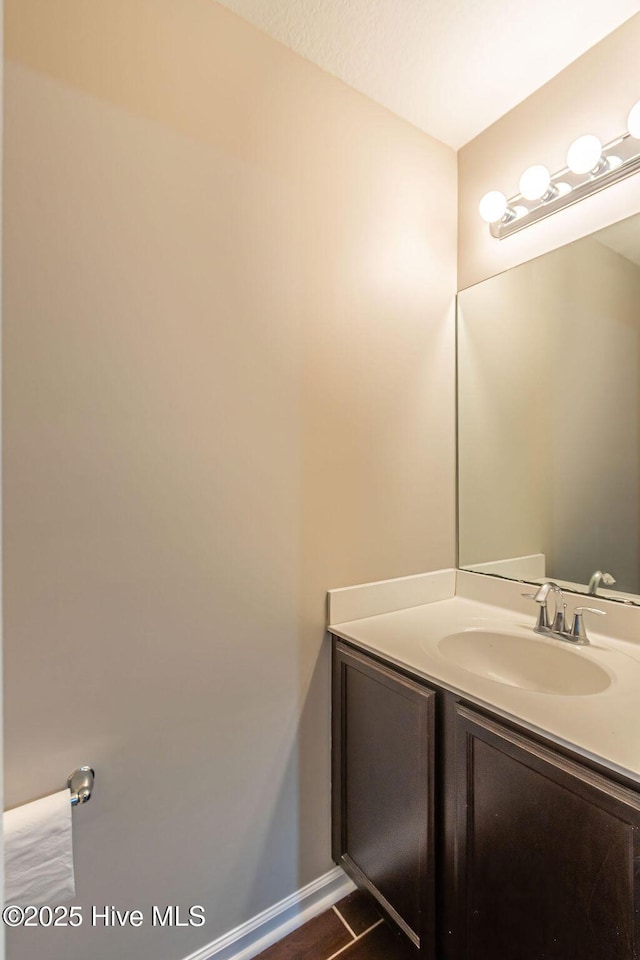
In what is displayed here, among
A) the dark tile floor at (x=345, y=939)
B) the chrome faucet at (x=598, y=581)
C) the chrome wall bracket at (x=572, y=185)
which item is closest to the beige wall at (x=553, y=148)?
the chrome wall bracket at (x=572, y=185)

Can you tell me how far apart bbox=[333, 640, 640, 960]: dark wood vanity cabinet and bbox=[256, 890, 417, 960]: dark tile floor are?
0.16m

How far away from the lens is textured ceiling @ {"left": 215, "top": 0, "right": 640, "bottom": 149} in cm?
123

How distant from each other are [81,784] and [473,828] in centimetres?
86

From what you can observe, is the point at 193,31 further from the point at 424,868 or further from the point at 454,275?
the point at 424,868

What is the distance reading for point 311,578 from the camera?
139cm

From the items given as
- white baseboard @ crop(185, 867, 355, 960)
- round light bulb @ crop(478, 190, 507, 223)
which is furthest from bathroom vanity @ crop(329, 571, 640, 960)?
round light bulb @ crop(478, 190, 507, 223)

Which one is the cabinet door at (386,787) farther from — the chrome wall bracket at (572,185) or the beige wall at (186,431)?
the chrome wall bracket at (572,185)

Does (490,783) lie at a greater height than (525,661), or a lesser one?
lesser

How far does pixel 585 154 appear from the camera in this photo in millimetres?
1293

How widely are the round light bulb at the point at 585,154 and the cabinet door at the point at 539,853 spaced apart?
4.85 feet

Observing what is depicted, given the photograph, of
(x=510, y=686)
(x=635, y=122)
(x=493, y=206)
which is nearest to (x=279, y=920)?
(x=510, y=686)

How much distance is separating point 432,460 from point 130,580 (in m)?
1.09

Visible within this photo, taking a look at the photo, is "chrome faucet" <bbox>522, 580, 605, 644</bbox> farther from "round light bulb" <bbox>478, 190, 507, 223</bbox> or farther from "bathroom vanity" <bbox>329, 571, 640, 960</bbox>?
"round light bulb" <bbox>478, 190, 507, 223</bbox>

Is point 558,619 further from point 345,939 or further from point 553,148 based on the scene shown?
point 553,148
